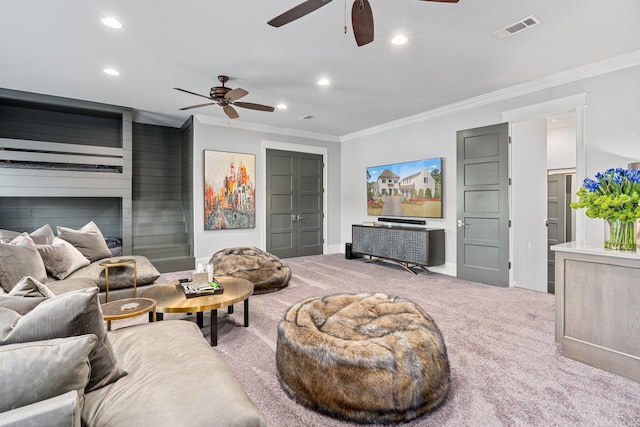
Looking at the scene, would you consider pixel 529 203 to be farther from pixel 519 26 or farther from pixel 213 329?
pixel 213 329

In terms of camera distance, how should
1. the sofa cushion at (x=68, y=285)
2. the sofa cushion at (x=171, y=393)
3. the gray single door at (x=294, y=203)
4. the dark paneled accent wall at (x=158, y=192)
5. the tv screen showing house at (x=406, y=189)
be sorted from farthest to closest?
the gray single door at (x=294, y=203), the dark paneled accent wall at (x=158, y=192), the tv screen showing house at (x=406, y=189), the sofa cushion at (x=68, y=285), the sofa cushion at (x=171, y=393)

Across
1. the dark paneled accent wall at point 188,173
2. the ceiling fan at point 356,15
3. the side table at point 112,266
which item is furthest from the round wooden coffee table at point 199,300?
the dark paneled accent wall at point 188,173

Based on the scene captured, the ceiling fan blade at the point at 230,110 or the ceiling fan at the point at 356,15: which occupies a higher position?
the ceiling fan blade at the point at 230,110

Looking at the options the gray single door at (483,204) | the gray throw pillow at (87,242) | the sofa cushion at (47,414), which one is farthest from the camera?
the gray single door at (483,204)

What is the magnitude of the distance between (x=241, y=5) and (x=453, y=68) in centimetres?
254

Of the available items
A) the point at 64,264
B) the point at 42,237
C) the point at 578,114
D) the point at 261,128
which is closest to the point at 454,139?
the point at 578,114

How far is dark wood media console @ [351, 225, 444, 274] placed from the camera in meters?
5.16

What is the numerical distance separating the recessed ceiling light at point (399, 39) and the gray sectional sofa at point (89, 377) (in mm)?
3125

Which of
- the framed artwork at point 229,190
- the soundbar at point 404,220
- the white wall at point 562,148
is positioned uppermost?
the white wall at point 562,148

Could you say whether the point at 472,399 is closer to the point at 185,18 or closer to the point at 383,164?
the point at 185,18

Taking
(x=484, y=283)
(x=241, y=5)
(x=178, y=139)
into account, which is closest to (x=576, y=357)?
(x=484, y=283)

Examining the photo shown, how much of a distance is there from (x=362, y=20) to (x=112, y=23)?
231 centimetres

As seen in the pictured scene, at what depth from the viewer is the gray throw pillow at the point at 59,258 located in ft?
10.4

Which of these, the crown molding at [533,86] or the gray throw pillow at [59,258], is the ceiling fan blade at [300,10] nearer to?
the gray throw pillow at [59,258]
